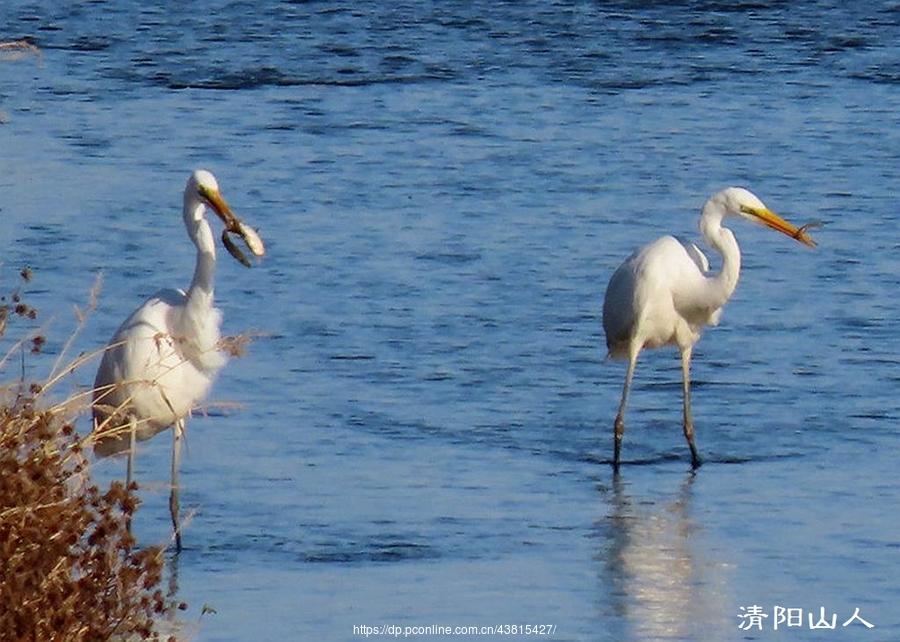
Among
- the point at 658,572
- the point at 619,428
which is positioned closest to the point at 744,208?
the point at 619,428

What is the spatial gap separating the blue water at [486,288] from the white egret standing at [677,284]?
406 millimetres

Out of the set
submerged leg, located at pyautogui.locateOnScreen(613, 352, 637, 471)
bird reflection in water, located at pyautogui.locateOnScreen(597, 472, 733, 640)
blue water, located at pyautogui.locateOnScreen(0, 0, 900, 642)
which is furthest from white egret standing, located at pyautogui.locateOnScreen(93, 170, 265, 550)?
submerged leg, located at pyautogui.locateOnScreen(613, 352, 637, 471)

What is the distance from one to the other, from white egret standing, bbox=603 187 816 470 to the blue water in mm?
406

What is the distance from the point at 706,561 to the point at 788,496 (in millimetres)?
993

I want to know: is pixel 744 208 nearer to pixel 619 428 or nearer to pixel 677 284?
pixel 677 284

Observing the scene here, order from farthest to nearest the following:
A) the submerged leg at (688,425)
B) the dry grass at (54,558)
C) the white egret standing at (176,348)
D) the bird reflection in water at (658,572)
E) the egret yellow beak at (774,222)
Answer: the egret yellow beak at (774,222) < the submerged leg at (688,425) < the white egret standing at (176,348) < the bird reflection in water at (658,572) < the dry grass at (54,558)

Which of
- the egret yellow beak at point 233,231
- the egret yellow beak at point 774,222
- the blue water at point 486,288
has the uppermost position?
the egret yellow beak at point 233,231

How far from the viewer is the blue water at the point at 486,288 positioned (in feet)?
24.6

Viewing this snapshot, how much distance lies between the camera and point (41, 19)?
22.2 meters

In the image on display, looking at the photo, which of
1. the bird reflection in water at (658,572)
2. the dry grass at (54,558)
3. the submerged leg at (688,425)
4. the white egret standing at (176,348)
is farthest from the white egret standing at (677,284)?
the dry grass at (54,558)

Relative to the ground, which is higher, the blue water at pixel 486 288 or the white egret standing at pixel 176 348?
the white egret standing at pixel 176 348

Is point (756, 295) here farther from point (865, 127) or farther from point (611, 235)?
point (865, 127)

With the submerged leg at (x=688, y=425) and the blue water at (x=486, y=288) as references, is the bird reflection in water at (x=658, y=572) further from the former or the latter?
the submerged leg at (x=688, y=425)

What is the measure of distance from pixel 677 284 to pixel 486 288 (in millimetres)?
2306
